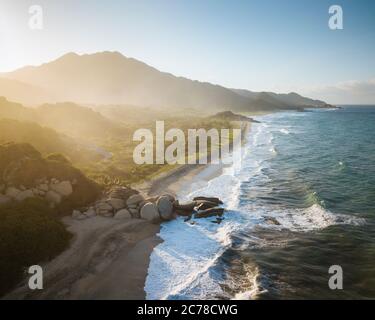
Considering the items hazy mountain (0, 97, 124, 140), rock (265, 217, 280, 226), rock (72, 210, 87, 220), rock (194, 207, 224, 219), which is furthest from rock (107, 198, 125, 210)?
hazy mountain (0, 97, 124, 140)

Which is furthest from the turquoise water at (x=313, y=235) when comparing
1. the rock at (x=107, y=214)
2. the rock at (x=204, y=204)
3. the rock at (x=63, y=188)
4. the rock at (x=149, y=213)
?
the rock at (x=63, y=188)

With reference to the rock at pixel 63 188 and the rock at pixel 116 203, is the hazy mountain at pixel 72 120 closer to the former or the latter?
the rock at pixel 63 188

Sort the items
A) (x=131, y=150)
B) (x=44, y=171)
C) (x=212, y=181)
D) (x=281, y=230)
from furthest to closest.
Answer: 1. (x=131, y=150)
2. (x=212, y=181)
3. (x=44, y=171)
4. (x=281, y=230)

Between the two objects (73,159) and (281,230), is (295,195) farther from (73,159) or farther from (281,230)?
(73,159)

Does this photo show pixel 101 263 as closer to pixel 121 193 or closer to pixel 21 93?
pixel 121 193

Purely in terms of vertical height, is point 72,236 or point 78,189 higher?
point 78,189

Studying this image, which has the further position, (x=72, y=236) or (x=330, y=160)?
(x=330, y=160)
